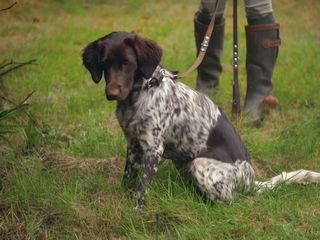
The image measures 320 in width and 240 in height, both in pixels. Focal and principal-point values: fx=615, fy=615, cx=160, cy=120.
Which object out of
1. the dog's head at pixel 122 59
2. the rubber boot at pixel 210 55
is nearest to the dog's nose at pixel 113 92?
the dog's head at pixel 122 59

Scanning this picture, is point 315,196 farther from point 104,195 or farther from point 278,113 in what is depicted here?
point 278,113

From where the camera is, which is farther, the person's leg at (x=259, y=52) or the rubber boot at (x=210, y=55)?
the rubber boot at (x=210, y=55)

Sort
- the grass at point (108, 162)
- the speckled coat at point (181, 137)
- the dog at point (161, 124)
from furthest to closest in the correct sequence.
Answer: the speckled coat at point (181, 137), the dog at point (161, 124), the grass at point (108, 162)

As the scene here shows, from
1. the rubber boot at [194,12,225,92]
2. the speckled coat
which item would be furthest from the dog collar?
the rubber boot at [194,12,225,92]

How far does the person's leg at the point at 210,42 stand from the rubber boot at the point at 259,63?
1.14ft

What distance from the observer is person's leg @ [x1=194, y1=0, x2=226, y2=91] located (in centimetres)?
619

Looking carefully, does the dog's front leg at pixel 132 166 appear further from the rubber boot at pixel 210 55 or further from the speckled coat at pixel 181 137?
the rubber boot at pixel 210 55

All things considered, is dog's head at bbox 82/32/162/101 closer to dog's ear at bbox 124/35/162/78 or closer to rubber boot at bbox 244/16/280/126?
dog's ear at bbox 124/35/162/78

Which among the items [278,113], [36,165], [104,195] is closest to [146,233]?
[104,195]

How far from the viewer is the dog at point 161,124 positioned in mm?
3855

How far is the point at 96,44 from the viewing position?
12.8ft

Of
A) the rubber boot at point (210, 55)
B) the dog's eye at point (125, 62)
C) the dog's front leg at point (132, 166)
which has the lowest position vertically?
the dog's front leg at point (132, 166)

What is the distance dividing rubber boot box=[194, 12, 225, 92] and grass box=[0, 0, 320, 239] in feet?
0.67

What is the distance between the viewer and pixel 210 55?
21.7 ft
